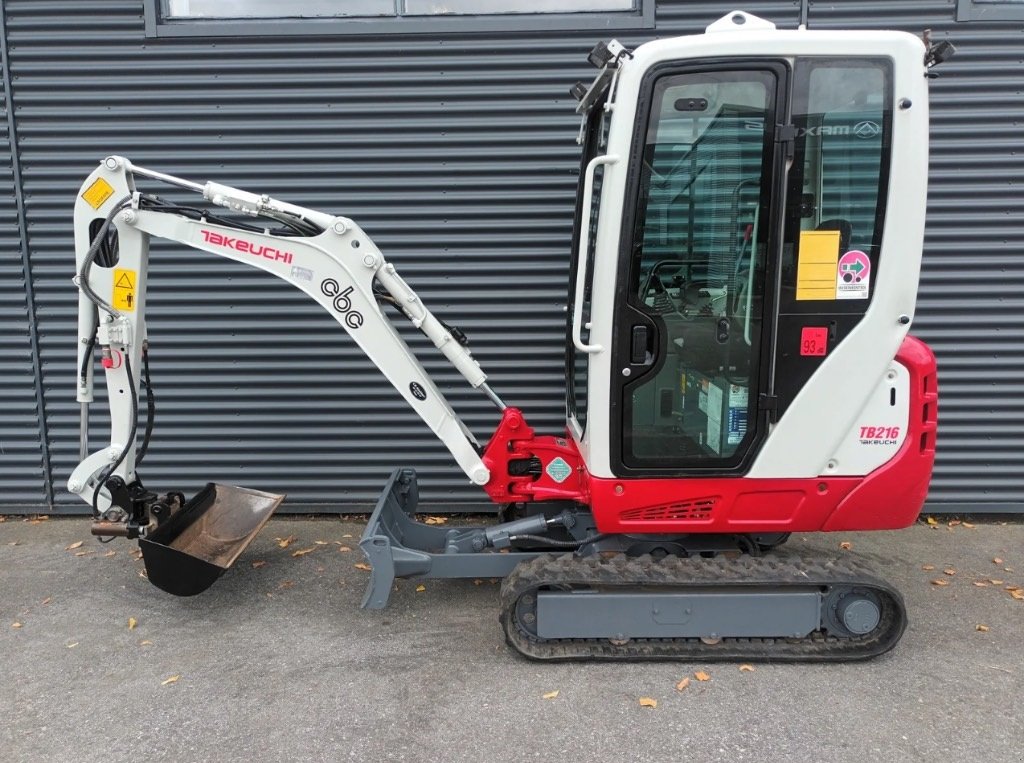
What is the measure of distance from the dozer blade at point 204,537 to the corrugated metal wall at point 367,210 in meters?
0.93

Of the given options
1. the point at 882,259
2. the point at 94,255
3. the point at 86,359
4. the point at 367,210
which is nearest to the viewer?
the point at 882,259

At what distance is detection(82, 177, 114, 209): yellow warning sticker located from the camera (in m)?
3.57

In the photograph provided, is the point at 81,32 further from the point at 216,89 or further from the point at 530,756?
the point at 530,756

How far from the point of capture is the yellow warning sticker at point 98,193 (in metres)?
3.57

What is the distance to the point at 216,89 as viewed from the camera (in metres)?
→ 5.02

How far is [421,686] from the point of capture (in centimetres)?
320

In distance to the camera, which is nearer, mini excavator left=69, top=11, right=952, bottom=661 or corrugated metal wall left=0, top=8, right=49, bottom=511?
mini excavator left=69, top=11, right=952, bottom=661

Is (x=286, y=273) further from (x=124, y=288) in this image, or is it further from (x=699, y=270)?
(x=699, y=270)

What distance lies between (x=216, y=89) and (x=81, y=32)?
106 cm

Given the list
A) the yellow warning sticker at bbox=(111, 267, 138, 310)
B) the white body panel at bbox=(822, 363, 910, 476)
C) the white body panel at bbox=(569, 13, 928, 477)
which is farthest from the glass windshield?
the yellow warning sticker at bbox=(111, 267, 138, 310)

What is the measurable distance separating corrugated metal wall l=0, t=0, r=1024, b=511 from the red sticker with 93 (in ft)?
7.56

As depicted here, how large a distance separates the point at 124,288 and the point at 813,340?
11.4 feet

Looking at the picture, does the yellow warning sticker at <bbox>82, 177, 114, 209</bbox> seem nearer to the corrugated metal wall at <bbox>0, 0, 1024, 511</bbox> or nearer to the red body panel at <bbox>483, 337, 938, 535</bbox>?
the corrugated metal wall at <bbox>0, 0, 1024, 511</bbox>

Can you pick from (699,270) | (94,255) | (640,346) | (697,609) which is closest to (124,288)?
(94,255)
